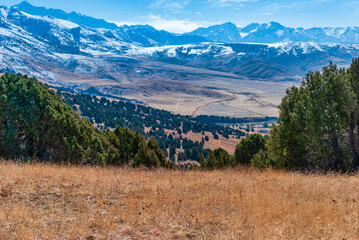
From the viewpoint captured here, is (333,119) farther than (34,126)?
No

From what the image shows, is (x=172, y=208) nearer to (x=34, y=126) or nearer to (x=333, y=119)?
(x=34, y=126)

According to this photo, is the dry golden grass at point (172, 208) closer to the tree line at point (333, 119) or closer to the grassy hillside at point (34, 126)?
the grassy hillside at point (34, 126)

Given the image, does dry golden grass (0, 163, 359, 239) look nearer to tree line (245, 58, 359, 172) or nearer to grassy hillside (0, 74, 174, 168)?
grassy hillside (0, 74, 174, 168)

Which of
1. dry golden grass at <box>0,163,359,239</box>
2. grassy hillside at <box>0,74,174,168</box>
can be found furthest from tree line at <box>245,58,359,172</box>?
grassy hillside at <box>0,74,174,168</box>

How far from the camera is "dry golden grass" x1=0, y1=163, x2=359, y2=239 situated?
7215 mm

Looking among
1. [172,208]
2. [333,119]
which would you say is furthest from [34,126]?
[333,119]

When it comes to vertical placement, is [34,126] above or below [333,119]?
below

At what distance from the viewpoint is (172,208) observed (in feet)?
28.9

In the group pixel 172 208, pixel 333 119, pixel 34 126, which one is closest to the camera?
pixel 172 208

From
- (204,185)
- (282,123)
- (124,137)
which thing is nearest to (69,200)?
(204,185)

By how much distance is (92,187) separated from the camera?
35.6 feet

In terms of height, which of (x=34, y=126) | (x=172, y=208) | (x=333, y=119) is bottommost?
(x=172, y=208)

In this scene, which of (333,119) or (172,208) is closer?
(172,208)

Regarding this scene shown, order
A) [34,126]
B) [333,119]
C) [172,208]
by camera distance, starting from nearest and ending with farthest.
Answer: [172,208], [333,119], [34,126]
